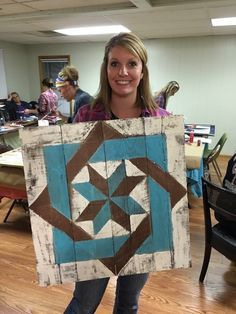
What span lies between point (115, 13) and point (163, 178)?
283 centimetres

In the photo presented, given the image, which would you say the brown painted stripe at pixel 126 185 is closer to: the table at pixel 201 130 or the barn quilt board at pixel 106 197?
the barn quilt board at pixel 106 197

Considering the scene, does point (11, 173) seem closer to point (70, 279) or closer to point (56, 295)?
point (56, 295)

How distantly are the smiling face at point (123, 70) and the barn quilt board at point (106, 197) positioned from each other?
178mm

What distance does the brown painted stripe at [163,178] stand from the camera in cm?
89

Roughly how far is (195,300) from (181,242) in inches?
44.1

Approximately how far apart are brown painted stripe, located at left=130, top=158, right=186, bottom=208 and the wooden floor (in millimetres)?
A: 1149

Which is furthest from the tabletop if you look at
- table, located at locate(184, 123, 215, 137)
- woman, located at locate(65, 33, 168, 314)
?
table, located at locate(184, 123, 215, 137)

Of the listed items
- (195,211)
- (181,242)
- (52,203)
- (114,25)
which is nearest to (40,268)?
(52,203)

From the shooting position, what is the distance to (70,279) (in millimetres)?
898

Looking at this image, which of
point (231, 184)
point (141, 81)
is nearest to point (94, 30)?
point (231, 184)

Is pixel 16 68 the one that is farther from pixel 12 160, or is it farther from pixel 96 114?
pixel 96 114

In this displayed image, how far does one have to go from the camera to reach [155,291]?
190 centimetres

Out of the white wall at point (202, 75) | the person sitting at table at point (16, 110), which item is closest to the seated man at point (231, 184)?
the white wall at point (202, 75)

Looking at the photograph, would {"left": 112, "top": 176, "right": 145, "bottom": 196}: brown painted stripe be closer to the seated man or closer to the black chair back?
the black chair back
